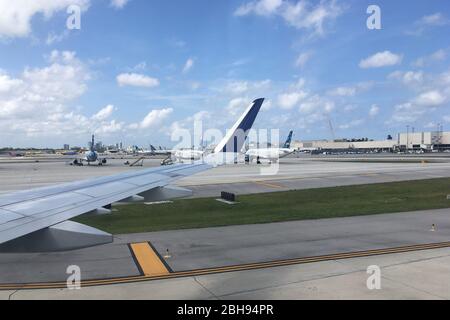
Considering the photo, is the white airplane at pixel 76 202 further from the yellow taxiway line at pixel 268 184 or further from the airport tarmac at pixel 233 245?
the yellow taxiway line at pixel 268 184

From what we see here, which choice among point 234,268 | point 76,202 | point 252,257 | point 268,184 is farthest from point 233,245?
point 268,184

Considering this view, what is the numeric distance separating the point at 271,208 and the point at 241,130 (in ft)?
43.4

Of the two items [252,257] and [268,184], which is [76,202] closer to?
[252,257]

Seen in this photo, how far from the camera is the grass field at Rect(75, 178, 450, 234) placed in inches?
697

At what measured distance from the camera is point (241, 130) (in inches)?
368

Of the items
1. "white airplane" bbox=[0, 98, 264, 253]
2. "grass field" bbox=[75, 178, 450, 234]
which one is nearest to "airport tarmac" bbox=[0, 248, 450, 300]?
"white airplane" bbox=[0, 98, 264, 253]

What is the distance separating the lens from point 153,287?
9008 mm

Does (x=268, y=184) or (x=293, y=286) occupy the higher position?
(x=293, y=286)

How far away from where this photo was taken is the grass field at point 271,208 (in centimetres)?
1770

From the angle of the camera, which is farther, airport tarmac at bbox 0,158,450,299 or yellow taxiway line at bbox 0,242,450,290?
yellow taxiway line at bbox 0,242,450,290

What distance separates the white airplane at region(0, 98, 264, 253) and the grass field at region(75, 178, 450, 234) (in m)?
7.36

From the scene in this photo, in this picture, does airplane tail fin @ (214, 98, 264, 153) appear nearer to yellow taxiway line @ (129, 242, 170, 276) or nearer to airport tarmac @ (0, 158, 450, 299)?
airport tarmac @ (0, 158, 450, 299)

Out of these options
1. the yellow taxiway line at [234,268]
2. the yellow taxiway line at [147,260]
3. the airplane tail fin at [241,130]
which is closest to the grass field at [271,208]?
the yellow taxiway line at [147,260]
